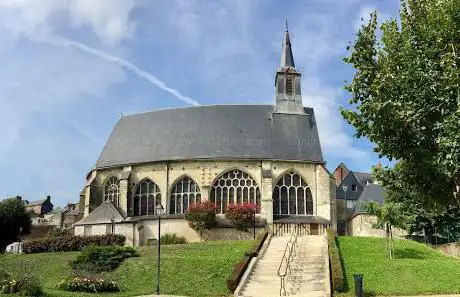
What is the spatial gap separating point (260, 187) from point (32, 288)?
24464 millimetres

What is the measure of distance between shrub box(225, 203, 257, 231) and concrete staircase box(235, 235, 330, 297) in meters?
6.80

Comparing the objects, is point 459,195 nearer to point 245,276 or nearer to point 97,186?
point 245,276

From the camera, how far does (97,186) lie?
44.9 metres

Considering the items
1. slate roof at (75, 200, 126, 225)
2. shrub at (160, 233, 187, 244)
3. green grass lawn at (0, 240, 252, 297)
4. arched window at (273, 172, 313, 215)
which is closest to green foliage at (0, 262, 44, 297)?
green grass lawn at (0, 240, 252, 297)

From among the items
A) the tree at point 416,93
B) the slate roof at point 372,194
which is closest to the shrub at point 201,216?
the slate roof at point 372,194

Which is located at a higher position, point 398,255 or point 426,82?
point 426,82

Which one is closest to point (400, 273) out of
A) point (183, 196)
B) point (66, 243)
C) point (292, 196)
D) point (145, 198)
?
point (292, 196)

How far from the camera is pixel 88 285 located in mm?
20922

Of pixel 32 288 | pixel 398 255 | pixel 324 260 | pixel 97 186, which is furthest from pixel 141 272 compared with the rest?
pixel 97 186

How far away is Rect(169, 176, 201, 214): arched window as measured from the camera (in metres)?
41.7

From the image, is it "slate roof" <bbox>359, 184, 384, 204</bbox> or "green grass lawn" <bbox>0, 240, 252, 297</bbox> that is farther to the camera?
"slate roof" <bbox>359, 184, 384, 204</bbox>

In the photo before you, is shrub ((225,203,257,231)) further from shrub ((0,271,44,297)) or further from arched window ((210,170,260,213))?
shrub ((0,271,44,297))

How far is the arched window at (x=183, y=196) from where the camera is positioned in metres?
41.7

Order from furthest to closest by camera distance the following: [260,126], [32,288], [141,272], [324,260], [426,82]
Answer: [260,126] → [324,260] → [141,272] → [32,288] → [426,82]
